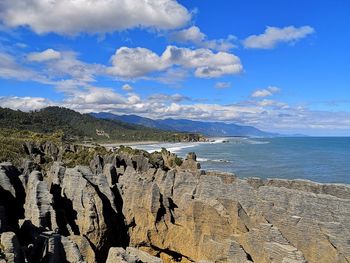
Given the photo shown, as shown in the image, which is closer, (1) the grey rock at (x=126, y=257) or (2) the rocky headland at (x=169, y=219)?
(1) the grey rock at (x=126, y=257)

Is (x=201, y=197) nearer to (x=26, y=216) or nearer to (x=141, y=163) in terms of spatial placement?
(x=26, y=216)

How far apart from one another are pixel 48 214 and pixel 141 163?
17200mm

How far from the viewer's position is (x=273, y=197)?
16.6 metres

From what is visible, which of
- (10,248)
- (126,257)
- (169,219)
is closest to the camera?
(10,248)

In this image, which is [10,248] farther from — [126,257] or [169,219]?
[169,219]

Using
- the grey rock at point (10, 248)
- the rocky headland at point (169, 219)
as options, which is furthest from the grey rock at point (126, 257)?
the grey rock at point (10, 248)

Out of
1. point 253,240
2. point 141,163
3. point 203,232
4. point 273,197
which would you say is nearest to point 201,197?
point 203,232

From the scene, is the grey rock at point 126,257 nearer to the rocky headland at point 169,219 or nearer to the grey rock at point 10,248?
the rocky headland at point 169,219

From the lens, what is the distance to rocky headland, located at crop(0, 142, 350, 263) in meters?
13.3

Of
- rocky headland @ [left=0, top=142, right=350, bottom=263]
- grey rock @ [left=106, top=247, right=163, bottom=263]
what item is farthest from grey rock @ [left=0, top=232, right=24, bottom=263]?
grey rock @ [left=106, top=247, right=163, bottom=263]

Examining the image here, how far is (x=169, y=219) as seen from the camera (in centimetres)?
1911

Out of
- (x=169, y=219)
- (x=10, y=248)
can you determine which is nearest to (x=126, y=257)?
(x=10, y=248)

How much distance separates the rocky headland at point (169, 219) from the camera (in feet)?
43.7

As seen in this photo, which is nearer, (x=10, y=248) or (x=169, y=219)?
(x=10, y=248)
